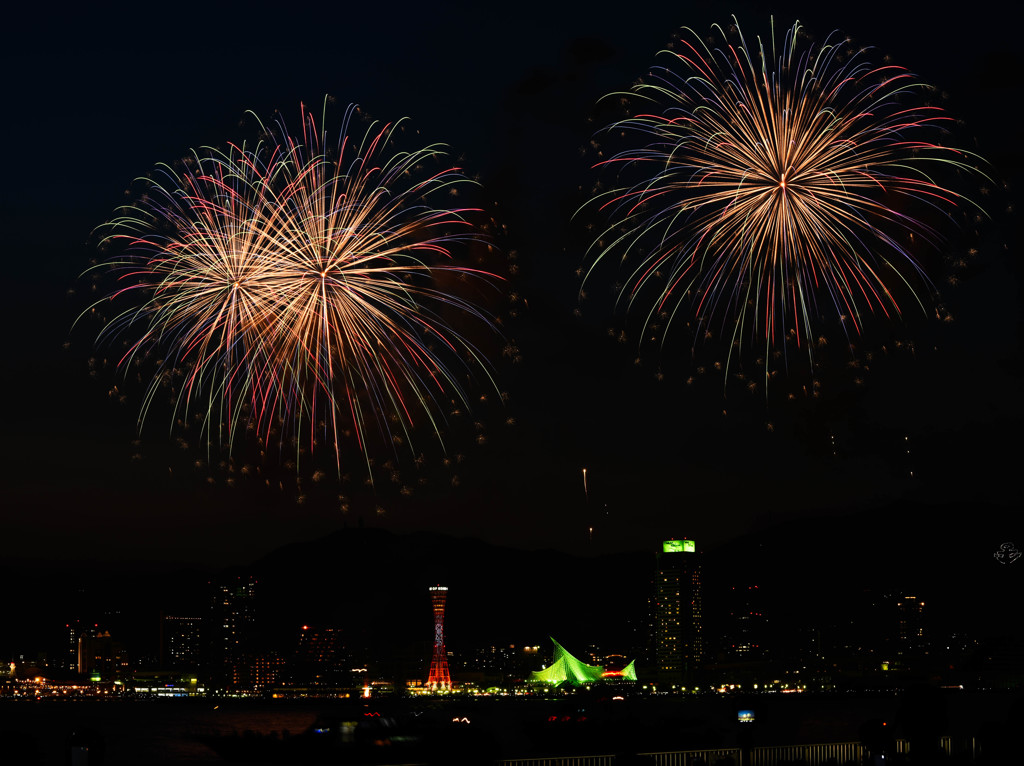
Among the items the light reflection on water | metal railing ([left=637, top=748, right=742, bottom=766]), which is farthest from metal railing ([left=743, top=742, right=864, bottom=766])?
the light reflection on water

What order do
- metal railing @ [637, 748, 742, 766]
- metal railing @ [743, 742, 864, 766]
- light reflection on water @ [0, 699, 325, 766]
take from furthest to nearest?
light reflection on water @ [0, 699, 325, 766]
metal railing @ [743, 742, 864, 766]
metal railing @ [637, 748, 742, 766]

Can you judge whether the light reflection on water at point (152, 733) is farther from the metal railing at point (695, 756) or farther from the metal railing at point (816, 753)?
the metal railing at point (816, 753)

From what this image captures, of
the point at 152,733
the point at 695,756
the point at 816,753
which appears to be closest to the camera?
the point at 695,756

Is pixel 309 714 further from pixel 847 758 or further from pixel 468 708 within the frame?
pixel 847 758

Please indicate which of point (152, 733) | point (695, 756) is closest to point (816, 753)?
point (695, 756)

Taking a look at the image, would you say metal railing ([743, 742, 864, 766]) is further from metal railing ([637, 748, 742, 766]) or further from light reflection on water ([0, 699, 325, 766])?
light reflection on water ([0, 699, 325, 766])

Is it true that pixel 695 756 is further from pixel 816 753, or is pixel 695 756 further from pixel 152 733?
pixel 152 733

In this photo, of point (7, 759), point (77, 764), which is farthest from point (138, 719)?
point (77, 764)

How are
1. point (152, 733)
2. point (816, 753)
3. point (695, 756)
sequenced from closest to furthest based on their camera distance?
point (695, 756)
point (816, 753)
point (152, 733)

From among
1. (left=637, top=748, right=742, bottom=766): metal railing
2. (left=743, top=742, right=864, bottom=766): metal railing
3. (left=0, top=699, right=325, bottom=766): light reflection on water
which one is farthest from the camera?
(left=0, top=699, right=325, bottom=766): light reflection on water

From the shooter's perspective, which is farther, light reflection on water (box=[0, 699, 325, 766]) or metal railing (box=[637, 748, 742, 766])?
light reflection on water (box=[0, 699, 325, 766])

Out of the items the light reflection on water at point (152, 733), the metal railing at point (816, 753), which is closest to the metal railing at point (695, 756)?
the metal railing at point (816, 753)

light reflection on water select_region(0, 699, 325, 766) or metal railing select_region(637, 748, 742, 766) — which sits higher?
metal railing select_region(637, 748, 742, 766)

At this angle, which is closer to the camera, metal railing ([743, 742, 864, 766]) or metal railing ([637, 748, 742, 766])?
metal railing ([637, 748, 742, 766])
